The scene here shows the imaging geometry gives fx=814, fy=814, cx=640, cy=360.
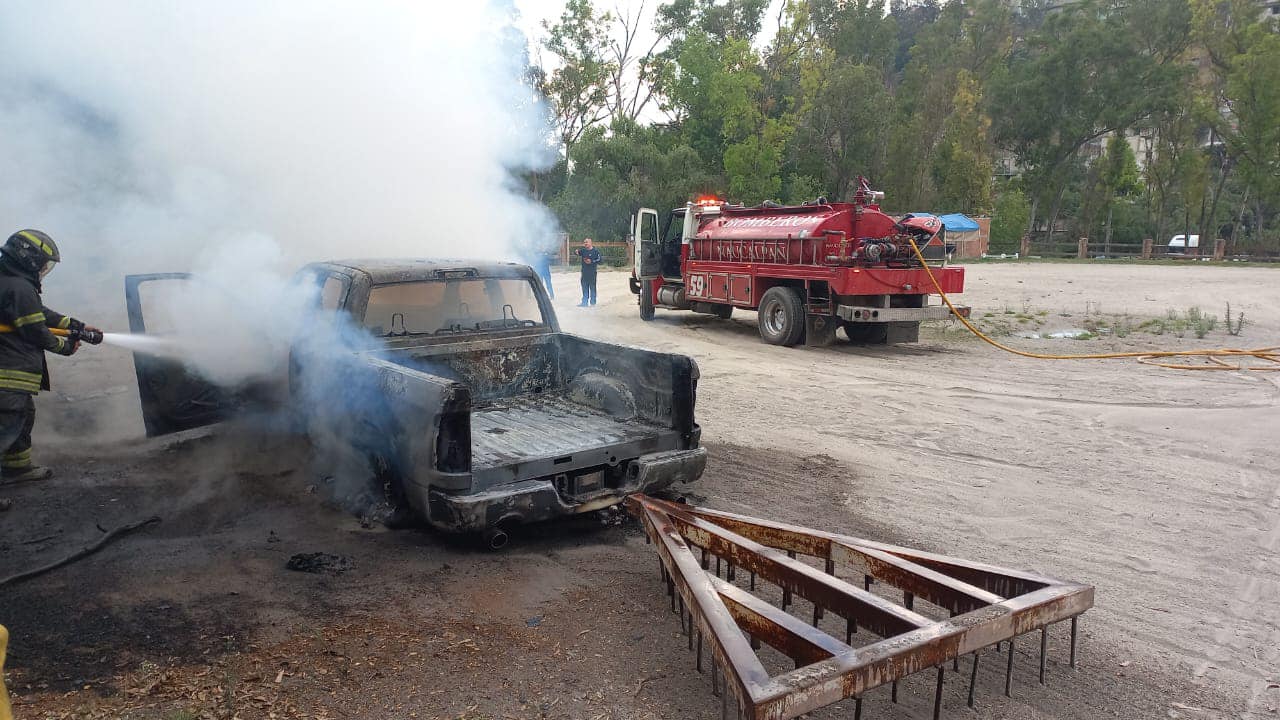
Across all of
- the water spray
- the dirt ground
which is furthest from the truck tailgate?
the water spray

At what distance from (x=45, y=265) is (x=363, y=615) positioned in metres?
3.67

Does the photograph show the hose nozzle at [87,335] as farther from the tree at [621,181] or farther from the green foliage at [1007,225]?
the green foliage at [1007,225]

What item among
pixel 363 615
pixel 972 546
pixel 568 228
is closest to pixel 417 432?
pixel 363 615

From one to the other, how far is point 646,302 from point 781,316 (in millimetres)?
3868

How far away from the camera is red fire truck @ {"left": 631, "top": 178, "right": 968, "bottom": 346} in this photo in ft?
38.3

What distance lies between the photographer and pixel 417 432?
4.11m

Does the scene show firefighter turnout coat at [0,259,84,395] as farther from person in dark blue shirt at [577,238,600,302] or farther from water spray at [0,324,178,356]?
person in dark blue shirt at [577,238,600,302]

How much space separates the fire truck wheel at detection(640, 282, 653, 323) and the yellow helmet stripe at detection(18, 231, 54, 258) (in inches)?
442

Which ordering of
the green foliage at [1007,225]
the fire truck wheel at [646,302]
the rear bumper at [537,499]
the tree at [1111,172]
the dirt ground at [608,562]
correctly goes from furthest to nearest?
the green foliage at [1007,225]
the tree at [1111,172]
the fire truck wheel at [646,302]
the rear bumper at [537,499]
the dirt ground at [608,562]

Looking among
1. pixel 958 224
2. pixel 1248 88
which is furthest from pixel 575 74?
pixel 1248 88

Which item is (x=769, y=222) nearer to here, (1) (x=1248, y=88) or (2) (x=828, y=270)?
(2) (x=828, y=270)

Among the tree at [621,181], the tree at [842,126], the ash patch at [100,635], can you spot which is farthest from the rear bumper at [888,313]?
the tree at [842,126]

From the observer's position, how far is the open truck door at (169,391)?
581 centimetres

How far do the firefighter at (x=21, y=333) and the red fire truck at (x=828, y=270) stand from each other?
29.9ft
